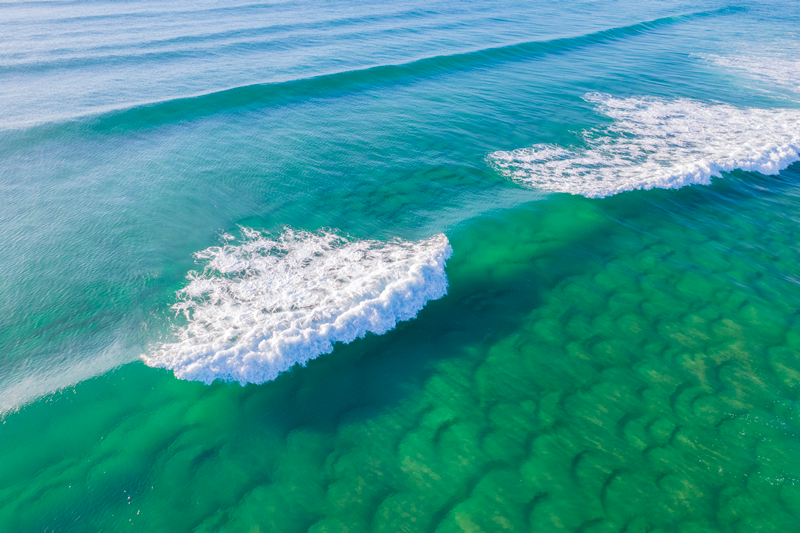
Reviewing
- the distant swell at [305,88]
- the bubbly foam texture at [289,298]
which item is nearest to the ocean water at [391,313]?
the bubbly foam texture at [289,298]

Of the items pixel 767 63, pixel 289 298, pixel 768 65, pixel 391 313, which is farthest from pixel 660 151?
pixel 767 63

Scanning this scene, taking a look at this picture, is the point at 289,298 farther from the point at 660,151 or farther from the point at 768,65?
the point at 768,65

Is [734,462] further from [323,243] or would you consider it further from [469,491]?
[323,243]

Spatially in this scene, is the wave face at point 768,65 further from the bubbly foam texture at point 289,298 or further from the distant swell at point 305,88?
the bubbly foam texture at point 289,298

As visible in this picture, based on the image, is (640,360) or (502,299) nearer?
(640,360)

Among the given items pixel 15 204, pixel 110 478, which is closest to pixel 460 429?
pixel 110 478

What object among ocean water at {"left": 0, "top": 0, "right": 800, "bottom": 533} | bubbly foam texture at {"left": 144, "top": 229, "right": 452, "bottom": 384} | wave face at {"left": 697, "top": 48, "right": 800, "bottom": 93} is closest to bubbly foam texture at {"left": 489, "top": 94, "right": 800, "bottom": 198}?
ocean water at {"left": 0, "top": 0, "right": 800, "bottom": 533}
